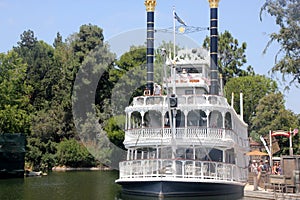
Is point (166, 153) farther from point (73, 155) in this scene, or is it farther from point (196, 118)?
point (73, 155)

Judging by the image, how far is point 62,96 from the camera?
201ft

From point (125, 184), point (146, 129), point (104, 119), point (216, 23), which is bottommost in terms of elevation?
point (125, 184)

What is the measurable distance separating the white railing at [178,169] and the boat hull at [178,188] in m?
0.30

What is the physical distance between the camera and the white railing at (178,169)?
23.3m

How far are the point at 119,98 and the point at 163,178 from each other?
2905 centimetres

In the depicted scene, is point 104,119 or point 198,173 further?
point 104,119

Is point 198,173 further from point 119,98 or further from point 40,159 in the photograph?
point 40,159

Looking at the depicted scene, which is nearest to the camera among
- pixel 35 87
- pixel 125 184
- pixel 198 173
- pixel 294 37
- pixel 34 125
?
pixel 294 37

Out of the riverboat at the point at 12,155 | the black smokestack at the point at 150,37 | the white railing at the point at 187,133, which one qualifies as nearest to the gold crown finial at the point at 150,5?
the black smokestack at the point at 150,37

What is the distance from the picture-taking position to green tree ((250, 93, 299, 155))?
48.8 metres

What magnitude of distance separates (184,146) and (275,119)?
2639cm

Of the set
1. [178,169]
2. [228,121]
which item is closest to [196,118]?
[228,121]

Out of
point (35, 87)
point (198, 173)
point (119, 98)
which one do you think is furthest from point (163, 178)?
point (35, 87)

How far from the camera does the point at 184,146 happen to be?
82.4ft
